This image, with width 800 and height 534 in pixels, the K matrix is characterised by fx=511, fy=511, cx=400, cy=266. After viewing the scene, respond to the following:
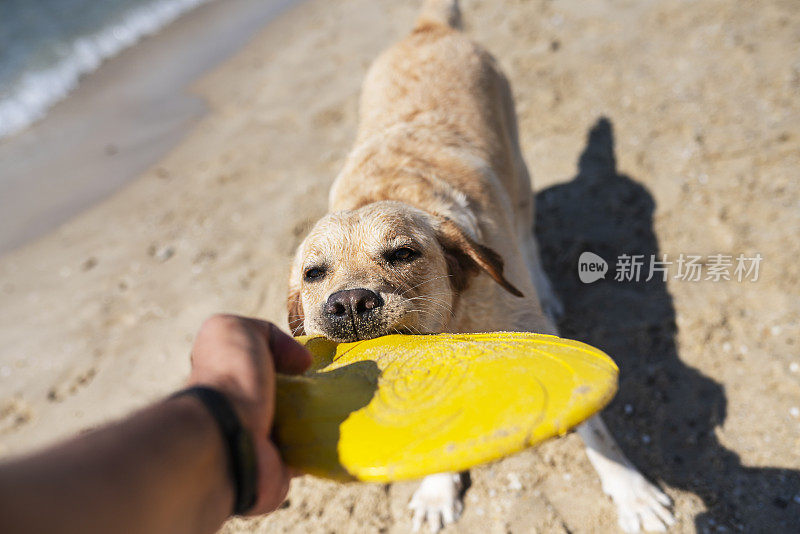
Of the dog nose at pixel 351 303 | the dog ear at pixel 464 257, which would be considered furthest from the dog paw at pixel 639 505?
the dog nose at pixel 351 303

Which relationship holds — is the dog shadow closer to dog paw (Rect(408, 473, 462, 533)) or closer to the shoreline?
dog paw (Rect(408, 473, 462, 533))

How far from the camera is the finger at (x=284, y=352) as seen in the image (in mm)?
1510

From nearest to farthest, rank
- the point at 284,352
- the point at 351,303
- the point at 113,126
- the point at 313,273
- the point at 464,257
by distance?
the point at 284,352 < the point at 351,303 < the point at 313,273 < the point at 464,257 < the point at 113,126

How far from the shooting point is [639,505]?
2.82 m

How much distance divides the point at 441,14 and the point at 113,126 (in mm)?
5564

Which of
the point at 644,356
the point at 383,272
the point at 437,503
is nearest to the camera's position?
the point at 383,272

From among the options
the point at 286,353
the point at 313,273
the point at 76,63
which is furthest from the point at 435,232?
the point at 76,63

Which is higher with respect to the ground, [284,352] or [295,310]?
[284,352]

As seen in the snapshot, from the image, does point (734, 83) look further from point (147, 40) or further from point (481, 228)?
point (147, 40)

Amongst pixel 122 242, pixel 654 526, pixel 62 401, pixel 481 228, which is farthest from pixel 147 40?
pixel 654 526

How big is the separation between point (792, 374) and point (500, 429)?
9.92 ft

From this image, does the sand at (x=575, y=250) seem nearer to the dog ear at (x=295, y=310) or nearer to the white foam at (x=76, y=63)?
the dog ear at (x=295, y=310)

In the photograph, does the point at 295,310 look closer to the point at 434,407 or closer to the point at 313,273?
the point at 313,273

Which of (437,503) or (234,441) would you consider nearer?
(234,441)
